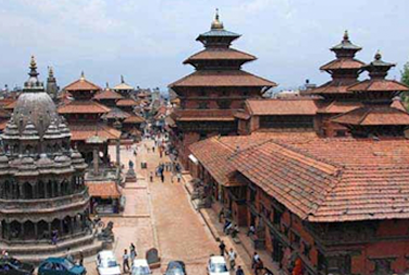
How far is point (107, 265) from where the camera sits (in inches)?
1109

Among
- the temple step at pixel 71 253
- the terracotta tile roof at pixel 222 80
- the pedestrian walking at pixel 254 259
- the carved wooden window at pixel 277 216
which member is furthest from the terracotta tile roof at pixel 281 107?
the pedestrian walking at pixel 254 259

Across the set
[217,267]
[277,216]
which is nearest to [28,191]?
[217,267]

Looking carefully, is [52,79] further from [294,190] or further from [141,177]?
[294,190]

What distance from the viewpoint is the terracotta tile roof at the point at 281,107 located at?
51781 mm

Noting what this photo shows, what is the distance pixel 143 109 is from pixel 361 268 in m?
126

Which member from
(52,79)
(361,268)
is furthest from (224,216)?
(52,79)

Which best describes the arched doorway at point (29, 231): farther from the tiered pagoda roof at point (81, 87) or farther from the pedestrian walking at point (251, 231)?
the tiered pagoda roof at point (81, 87)

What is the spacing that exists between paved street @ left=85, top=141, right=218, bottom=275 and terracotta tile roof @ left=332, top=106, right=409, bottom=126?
13.2 metres

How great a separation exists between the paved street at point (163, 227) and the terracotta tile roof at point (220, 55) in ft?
47.7

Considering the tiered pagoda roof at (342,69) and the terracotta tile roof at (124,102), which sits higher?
the tiered pagoda roof at (342,69)

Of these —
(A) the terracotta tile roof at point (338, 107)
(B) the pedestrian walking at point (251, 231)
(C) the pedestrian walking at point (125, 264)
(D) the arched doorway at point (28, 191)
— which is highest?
(A) the terracotta tile roof at point (338, 107)

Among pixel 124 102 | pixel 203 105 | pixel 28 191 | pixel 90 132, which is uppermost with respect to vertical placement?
pixel 124 102

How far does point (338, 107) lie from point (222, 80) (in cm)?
1258

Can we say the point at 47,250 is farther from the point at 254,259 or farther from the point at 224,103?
the point at 224,103
